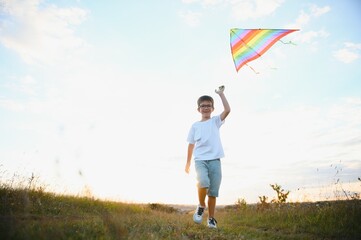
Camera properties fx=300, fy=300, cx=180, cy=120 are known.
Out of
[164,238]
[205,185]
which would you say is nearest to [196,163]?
[205,185]

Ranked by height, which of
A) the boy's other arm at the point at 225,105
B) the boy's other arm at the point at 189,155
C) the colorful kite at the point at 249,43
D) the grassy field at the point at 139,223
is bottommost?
the grassy field at the point at 139,223

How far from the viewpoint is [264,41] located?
7730 mm

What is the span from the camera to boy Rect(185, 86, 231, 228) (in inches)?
244

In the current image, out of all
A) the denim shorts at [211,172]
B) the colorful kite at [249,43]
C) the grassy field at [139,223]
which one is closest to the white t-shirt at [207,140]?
the denim shorts at [211,172]

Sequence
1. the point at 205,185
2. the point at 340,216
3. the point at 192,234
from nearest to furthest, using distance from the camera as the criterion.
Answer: the point at 192,234
the point at 205,185
the point at 340,216

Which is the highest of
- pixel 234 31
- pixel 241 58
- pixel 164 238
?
pixel 234 31

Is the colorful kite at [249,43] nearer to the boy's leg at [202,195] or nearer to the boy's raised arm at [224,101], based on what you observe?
the boy's raised arm at [224,101]

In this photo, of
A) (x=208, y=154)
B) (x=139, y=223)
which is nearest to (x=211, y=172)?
(x=208, y=154)

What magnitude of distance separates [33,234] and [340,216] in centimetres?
646

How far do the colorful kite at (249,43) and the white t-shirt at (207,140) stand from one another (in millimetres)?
1897

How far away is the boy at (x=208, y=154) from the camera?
6203mm

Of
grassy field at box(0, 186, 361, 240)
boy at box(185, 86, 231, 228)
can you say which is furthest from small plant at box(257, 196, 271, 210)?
boy at box(185, 86, 231, 228)

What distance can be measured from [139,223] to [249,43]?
529 cm

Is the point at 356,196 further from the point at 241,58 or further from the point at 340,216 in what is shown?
the point at 241,58
